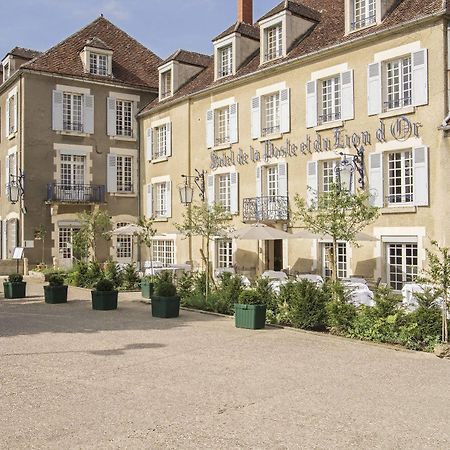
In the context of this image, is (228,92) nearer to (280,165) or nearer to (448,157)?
(280,165)

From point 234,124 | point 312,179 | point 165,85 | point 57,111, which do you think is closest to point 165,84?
point 165,85

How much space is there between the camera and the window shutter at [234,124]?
2066 cm

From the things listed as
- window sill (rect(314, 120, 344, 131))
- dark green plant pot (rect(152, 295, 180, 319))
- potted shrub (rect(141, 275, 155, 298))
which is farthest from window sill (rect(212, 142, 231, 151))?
dark green plant pot (rect(152, 295, 180, 319))

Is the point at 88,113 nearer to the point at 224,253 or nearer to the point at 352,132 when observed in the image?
the point at 224,253

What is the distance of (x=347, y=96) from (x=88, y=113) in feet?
40.2

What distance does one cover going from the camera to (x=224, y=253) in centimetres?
2159

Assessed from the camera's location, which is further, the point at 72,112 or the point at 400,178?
the point at 72,112

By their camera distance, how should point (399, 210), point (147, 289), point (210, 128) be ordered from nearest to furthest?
point (399, 210) < point (147, 289) < point (210, 128)

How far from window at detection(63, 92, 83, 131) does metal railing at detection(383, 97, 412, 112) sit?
44.7ft

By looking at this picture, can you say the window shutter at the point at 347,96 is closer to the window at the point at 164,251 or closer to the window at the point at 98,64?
the window at the point at 164,251

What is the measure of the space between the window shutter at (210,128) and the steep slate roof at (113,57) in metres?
5.38

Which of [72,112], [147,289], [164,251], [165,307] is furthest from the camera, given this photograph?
[72,112]

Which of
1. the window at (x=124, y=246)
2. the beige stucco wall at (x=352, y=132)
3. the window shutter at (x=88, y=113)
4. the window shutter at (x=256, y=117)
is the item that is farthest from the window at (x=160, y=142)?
the window shutter at (x=256, y=117)

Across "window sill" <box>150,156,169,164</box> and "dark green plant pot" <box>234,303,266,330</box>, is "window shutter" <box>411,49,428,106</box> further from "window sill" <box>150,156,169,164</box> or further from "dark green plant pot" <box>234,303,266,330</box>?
"window sill" <box>150,156,169,164</box>
